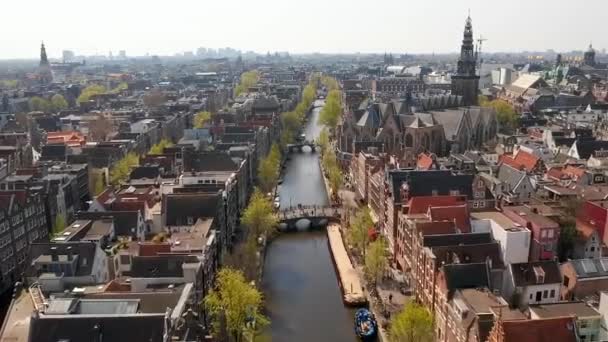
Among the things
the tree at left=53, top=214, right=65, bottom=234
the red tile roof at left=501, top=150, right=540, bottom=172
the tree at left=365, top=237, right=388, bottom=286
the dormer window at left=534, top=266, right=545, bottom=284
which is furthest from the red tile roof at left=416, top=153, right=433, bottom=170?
the tree at left=53, top=214, right=65, bottom=234

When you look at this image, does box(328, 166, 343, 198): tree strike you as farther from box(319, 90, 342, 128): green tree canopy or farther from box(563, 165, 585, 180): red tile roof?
box(319, 90, 342, 128): green tree canopy

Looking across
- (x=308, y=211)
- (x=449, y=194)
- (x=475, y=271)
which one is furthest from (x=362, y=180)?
(x=475, y=271)

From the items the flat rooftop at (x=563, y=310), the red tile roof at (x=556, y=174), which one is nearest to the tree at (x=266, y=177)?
the red tile roof at (x=556, y=174)

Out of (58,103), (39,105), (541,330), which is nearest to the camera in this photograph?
(541,330)

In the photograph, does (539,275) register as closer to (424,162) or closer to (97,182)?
(424,162)

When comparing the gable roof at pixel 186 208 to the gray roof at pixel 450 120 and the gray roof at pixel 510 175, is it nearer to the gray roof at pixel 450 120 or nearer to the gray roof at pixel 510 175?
the gray roof at pixel 510 175

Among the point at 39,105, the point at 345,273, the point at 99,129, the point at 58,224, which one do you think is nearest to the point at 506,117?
the point at 345,273

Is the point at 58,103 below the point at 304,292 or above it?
above
